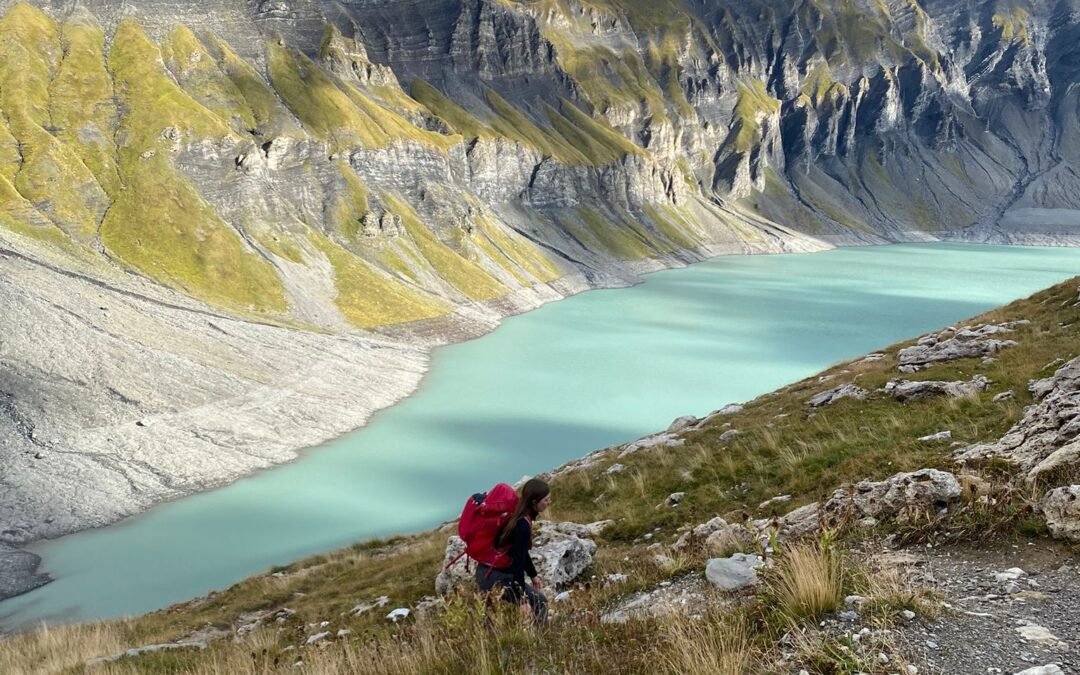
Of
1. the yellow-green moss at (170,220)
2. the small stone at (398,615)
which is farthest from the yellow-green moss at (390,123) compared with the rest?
the small stone at (398,615)

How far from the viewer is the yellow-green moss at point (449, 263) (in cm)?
12260

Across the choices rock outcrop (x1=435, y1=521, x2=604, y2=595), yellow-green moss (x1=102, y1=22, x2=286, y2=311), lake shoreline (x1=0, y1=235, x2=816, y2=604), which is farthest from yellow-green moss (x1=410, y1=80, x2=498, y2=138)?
rock outcrop (x1=435, y1=521, x2=604, y2=595)

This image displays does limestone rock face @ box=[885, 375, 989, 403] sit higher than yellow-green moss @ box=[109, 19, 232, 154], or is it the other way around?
yellow-green moss @ box=[109, 19, 232, 154]

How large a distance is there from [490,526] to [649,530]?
7.30m

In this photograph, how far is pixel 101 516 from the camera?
42500 millimetres

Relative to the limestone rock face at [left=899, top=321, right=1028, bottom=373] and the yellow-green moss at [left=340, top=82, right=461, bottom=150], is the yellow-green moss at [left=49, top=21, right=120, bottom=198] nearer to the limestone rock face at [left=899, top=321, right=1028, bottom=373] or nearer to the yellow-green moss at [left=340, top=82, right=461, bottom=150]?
the yellow-green moss at [left=340, top=82, right=461, bottom=150]

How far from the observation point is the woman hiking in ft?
28.0

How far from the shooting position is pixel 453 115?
7613 inches

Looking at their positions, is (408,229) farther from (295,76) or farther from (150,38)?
(150,38)

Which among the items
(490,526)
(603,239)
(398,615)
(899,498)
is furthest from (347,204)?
(899,498)

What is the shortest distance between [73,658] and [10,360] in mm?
50949

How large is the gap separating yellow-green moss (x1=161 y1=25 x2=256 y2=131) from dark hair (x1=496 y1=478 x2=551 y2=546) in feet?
447

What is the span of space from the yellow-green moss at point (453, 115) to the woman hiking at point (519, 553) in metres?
186

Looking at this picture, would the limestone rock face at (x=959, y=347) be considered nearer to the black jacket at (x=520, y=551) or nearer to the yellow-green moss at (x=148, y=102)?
the black jacket at (x=520, y=551)
